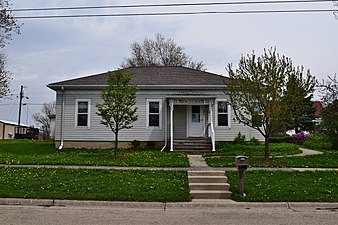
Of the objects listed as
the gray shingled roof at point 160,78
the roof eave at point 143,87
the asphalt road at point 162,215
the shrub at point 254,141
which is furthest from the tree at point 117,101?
the asphalt road at point 162,215

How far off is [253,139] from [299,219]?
51.7 ft

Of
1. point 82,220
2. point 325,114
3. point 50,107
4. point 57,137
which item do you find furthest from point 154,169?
point 50,107

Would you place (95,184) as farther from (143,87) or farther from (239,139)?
(239,139)

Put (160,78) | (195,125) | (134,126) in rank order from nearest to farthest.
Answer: (134,126) → (195,125) → (160,78)

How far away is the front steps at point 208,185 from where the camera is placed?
424 inches

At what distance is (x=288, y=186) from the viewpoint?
11.3 m

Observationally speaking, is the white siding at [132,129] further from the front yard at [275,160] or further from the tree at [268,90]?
the tree at [268,90]

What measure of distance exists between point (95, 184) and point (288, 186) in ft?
18.1

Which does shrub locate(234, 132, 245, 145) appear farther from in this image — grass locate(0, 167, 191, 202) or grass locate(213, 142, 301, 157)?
grass locate(0, 167, 191, 202)

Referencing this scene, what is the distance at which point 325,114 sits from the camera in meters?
25.2

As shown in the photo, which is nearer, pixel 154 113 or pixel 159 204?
pixel 159 204

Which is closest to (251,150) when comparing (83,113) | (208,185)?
(208,185)

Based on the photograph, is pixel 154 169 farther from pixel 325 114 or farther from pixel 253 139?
pixel 325 114

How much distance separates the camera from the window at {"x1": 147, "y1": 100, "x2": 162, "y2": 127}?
24.2 metres
